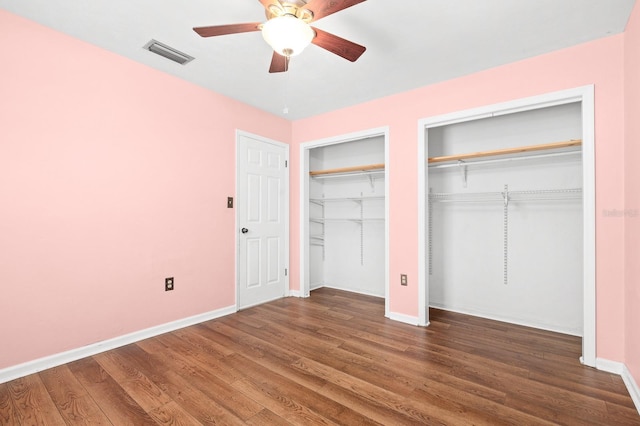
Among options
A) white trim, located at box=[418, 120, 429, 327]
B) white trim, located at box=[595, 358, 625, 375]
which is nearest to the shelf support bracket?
white trim, located at box=[418, 120, 429, 327]

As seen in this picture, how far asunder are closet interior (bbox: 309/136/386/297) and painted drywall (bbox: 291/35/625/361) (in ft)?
2.31

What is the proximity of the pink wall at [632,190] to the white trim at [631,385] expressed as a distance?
40 mm

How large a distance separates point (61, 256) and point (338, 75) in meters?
2.82

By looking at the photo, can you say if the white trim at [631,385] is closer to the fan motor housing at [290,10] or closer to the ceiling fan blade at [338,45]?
the ceiling fan blade at [338,45]

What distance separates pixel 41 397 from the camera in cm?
192

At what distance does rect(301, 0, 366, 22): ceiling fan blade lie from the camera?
63.2 inches

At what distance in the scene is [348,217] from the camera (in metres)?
4.58

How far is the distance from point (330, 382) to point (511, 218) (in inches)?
99.1

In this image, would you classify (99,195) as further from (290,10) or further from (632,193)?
(632,193)

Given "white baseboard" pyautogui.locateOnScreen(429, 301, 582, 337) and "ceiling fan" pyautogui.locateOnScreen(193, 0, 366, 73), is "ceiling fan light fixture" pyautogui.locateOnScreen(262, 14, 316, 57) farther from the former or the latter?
"white baseboard" pyautogui.locateOnScreen(429, 301, 582, 337)

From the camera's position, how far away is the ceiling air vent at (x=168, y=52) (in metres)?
2.48

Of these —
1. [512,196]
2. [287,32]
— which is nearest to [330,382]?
[287,32]

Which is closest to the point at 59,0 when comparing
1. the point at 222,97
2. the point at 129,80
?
the point at 129,80

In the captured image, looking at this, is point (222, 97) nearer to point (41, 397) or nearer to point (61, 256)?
point (61, 256)
